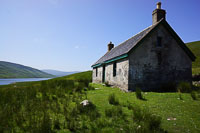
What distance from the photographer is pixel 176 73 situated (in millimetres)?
11867

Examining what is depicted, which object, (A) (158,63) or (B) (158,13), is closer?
(A) (158,63)

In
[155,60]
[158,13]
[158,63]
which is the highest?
[158,13]

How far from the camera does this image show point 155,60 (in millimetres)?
11352

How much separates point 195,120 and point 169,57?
8861mm

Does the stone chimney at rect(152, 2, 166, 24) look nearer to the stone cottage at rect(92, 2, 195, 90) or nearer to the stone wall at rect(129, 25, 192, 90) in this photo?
the stone cottage at rect(92, 2, 195, 90)

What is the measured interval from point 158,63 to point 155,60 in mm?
432

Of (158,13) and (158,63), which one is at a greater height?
(158,13)

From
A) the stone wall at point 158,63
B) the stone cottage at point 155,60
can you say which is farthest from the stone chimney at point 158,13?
the stone wall at point 158,63

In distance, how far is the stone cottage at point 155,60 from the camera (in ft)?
35.0

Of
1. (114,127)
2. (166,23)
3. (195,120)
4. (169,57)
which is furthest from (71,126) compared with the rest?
(166,23)

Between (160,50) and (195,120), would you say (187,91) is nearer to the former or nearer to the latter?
(160,50)

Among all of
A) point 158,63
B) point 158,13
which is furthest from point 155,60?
point 158,13

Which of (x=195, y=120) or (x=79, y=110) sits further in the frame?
(x=79, y=110)

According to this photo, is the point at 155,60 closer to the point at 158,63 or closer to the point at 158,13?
the point at 158,63
